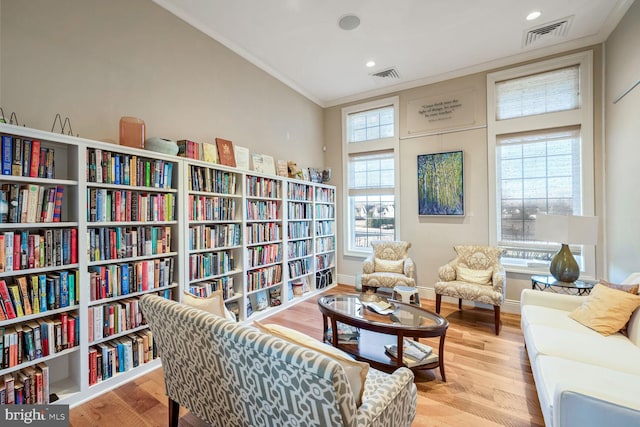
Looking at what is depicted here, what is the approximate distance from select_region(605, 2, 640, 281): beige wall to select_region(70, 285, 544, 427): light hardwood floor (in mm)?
1314

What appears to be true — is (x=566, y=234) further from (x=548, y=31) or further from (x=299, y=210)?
(x=299, y=210)

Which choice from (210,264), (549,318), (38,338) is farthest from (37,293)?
(549,318)

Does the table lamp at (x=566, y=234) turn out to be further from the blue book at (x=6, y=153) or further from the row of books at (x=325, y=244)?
the blue book at (x=6, y=153)

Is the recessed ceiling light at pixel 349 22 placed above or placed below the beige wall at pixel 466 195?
above

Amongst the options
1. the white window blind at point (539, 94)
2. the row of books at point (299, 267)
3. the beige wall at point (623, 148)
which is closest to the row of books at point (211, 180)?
the row of books at point (299, 267)

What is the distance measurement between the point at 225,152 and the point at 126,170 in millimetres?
1048

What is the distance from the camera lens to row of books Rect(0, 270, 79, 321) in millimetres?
1609

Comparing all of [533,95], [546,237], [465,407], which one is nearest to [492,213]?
[546,237]

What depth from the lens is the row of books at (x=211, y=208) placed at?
261 cm

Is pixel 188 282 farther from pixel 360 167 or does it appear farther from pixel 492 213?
pixel 492 213

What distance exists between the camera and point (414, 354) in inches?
88.2

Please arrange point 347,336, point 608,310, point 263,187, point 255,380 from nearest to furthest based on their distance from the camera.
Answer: point 255,380, point 608,310, point 347,336, point 263,187

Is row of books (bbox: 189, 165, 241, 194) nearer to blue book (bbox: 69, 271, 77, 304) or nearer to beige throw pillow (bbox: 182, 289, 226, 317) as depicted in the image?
blue book (bbox: 69, 271, 77, 304)

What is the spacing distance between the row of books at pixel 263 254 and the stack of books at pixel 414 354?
1.69 metres
